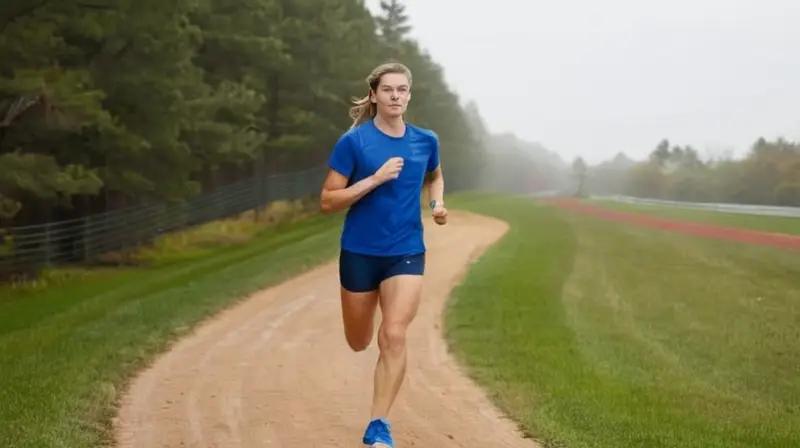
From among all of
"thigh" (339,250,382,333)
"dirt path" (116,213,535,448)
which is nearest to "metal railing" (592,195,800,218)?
"dirt path" (116,213,535,448)

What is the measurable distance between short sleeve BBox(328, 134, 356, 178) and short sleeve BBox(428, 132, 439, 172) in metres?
0.52

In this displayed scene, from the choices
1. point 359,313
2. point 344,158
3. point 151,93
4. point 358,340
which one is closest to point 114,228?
point 151,93

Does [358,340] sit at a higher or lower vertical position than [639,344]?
higher

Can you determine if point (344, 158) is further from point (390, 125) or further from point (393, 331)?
point (393, 331)

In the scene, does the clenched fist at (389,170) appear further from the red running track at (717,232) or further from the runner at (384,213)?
the red running track at (717,232)

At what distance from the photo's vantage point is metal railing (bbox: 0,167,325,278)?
21.4 meters

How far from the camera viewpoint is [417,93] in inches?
2457

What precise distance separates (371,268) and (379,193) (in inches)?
18.0

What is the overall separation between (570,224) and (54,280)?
69.4 feet

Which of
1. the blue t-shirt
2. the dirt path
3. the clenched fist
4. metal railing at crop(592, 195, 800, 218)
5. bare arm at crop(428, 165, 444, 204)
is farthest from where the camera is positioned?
metal railing at crop(592, 195, 800, 218)

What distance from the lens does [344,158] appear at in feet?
18.1

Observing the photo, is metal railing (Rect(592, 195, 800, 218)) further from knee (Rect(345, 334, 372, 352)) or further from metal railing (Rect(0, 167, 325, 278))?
knee (Rect(345, 334, 372, 352))

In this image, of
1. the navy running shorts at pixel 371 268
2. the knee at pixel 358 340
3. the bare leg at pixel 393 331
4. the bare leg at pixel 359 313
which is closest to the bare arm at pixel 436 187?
the navy running shorts at pixel 371 268

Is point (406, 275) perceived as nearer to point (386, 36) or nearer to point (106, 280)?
point (106, 280)
